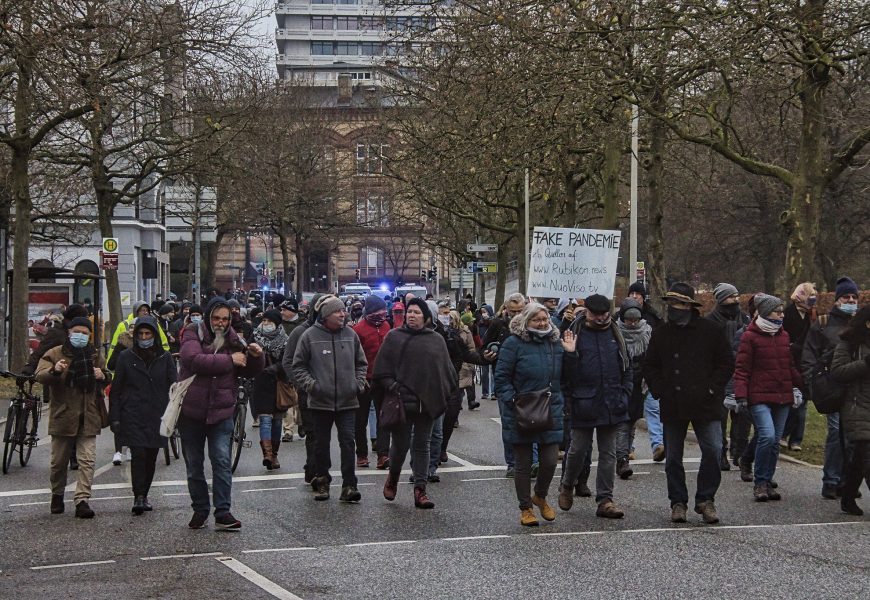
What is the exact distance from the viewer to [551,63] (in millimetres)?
19438

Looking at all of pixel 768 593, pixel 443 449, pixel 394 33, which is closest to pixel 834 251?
pixel 394 33

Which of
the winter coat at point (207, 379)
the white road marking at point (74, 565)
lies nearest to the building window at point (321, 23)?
the winter coat at point (207, 379)

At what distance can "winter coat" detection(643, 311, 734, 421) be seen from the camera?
1027 cm

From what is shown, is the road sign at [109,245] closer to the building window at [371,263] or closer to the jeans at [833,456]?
the jeans at [833,456]

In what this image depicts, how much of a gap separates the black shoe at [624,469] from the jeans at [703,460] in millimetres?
2719

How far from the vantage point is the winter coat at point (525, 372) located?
10.4m

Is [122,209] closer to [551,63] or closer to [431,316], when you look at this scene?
[551,63]

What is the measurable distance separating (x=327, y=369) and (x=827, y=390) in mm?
4009

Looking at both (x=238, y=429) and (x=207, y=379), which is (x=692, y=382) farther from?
(x=238, y=429)

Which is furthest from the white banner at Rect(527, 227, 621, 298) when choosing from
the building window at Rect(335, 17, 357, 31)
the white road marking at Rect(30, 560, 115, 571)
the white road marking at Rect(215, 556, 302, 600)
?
the building window at Rect(335, 17, 357, 31)

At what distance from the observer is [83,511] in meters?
11.0

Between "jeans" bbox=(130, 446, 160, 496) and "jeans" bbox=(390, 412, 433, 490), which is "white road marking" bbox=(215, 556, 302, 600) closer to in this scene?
"jeans" bbox=(130, 446, 160, 496)

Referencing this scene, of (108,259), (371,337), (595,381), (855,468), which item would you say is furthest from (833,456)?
(108,259)

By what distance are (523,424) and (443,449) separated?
15.5 feet
